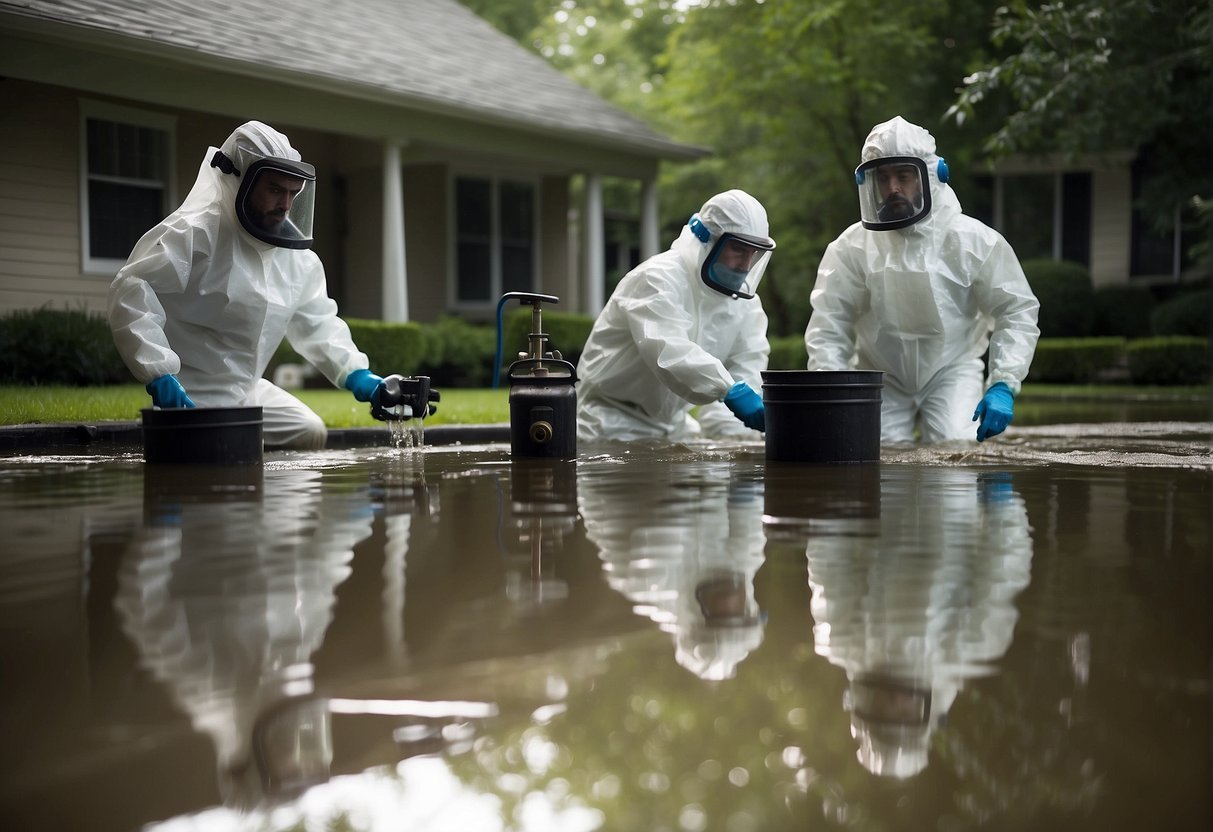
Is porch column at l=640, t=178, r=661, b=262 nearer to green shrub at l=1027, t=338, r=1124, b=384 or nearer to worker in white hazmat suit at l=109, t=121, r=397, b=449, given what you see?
green shrub at l=1027, t=338, r=1124, b=384

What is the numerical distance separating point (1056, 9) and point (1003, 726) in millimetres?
13289

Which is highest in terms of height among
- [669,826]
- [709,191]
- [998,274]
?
[709,191]

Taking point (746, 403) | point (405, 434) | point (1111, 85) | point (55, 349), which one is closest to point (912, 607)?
point (746, 403)

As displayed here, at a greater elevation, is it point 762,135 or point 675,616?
point 762,135

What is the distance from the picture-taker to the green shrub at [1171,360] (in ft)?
54.7

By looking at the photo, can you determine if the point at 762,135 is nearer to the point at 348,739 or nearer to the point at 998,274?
the point at 998,274

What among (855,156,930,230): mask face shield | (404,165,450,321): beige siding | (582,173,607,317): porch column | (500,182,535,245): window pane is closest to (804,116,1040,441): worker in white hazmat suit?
(855,156,930,230): mask face shield

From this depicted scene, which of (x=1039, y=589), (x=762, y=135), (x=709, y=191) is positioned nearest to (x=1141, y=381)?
(x=762, y=135)

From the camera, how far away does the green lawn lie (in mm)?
7770

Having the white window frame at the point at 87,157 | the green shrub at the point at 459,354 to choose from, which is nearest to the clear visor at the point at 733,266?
the white window frame at the point at 87,157

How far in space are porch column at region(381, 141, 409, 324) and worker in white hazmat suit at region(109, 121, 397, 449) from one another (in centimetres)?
871

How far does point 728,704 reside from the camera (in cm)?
184

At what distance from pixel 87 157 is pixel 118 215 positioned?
27.2 inches

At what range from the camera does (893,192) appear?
6.53 m
